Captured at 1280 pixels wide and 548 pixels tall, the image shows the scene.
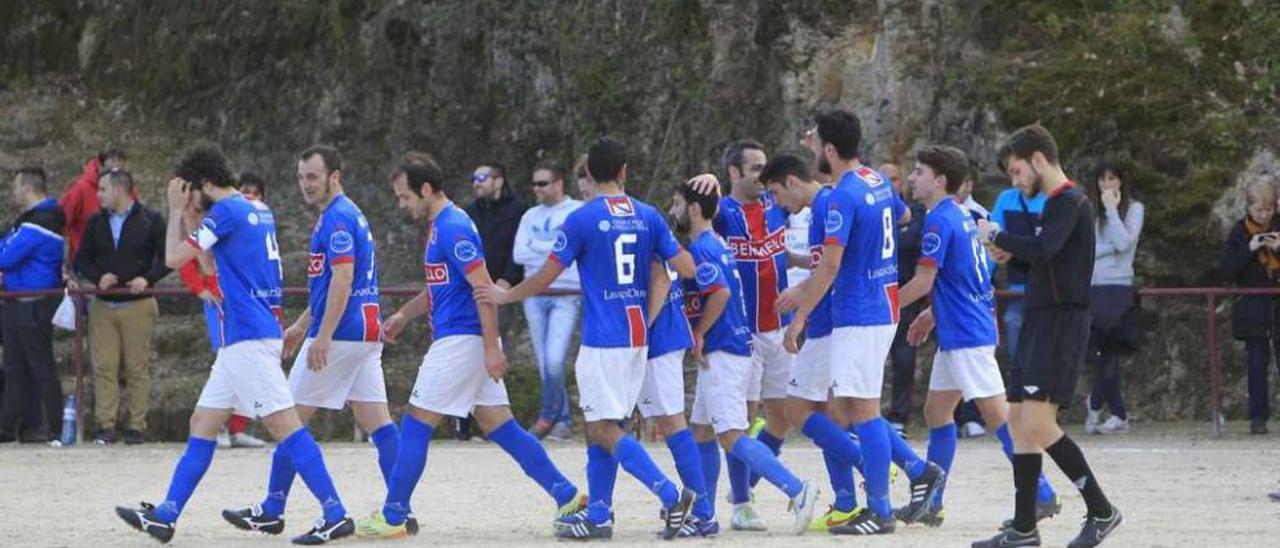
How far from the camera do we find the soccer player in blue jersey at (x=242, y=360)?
11.1 m

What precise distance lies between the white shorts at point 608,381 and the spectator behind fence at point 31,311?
8724mm

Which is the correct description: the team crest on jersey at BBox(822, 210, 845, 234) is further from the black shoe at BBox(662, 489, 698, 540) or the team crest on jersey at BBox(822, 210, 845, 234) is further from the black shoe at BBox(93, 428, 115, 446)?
the black shoe at BBox(93, 428, 115, 446)

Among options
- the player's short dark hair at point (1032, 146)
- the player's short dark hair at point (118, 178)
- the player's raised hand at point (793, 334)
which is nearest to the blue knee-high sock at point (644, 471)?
the player's raised hand at point (793, 334)

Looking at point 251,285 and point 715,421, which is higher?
point 251,285

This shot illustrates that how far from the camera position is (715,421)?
450 inches

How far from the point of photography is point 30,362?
18391mm

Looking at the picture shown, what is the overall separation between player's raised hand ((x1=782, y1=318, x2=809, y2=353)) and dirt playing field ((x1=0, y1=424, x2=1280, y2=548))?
3.08ft

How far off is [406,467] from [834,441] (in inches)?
85.4

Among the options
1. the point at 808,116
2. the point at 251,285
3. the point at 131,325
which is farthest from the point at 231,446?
the point at 251,285

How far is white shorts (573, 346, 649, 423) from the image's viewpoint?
10914 mm

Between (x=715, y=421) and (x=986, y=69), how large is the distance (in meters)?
8.88

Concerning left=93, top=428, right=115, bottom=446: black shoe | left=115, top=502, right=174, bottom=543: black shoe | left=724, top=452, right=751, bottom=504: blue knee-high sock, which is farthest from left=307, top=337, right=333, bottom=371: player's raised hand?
left=93, top=428, right=115, bottom=446: black shoe

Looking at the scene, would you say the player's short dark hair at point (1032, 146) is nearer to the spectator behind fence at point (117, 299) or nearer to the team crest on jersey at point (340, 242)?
the team crest on jersey at point (340, 242)

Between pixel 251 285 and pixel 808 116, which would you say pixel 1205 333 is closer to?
pixel 808 116
